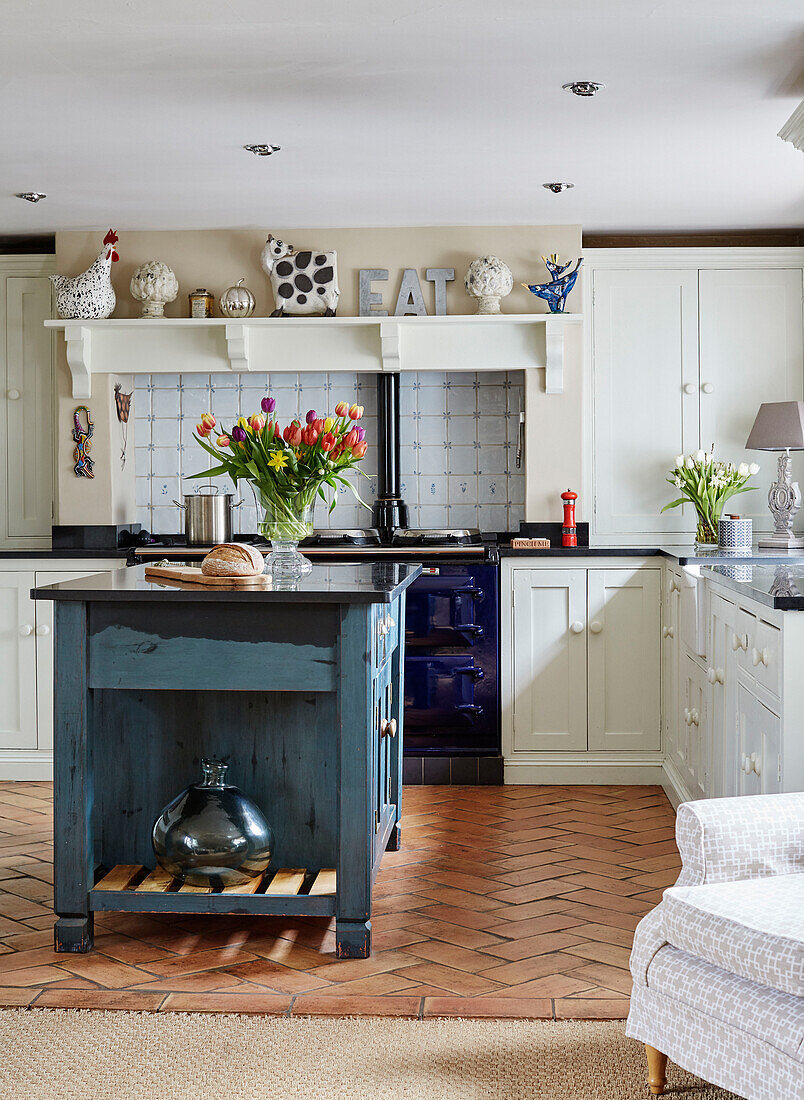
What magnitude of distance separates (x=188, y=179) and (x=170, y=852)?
253 cm

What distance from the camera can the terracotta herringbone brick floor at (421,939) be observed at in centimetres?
243

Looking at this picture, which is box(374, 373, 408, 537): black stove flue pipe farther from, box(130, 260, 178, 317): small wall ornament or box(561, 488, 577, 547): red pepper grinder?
box(130, 260, 178, 317): small wall ornament

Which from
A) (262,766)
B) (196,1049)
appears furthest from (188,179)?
(196,1049)

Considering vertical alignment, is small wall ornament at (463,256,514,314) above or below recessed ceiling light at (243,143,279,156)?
below

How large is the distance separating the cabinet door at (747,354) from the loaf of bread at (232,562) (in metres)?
2.79

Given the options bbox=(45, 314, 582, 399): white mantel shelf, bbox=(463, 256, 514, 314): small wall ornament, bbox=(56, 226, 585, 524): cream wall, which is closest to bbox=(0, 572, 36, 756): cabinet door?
bbox=(56, 226, 585, 524): cream wall

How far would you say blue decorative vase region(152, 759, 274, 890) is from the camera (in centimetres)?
264

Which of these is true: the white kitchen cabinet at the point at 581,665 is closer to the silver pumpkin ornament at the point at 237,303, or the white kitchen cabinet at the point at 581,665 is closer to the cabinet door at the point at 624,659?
the cabinet door at the point at 624,659

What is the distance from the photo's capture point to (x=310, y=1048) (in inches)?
86.3

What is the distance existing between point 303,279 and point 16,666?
2048 millimetres

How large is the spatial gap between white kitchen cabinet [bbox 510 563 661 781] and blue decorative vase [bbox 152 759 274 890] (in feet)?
6.57

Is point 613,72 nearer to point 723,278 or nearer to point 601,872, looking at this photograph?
point 723,278

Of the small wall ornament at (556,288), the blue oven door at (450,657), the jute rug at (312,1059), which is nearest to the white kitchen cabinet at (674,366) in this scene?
the small wall ornament at (556,288)

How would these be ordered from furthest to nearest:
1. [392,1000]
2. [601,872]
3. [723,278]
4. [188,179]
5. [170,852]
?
[723,278] → [188,179] → [601,872] → [170,852] → [392,1000]
